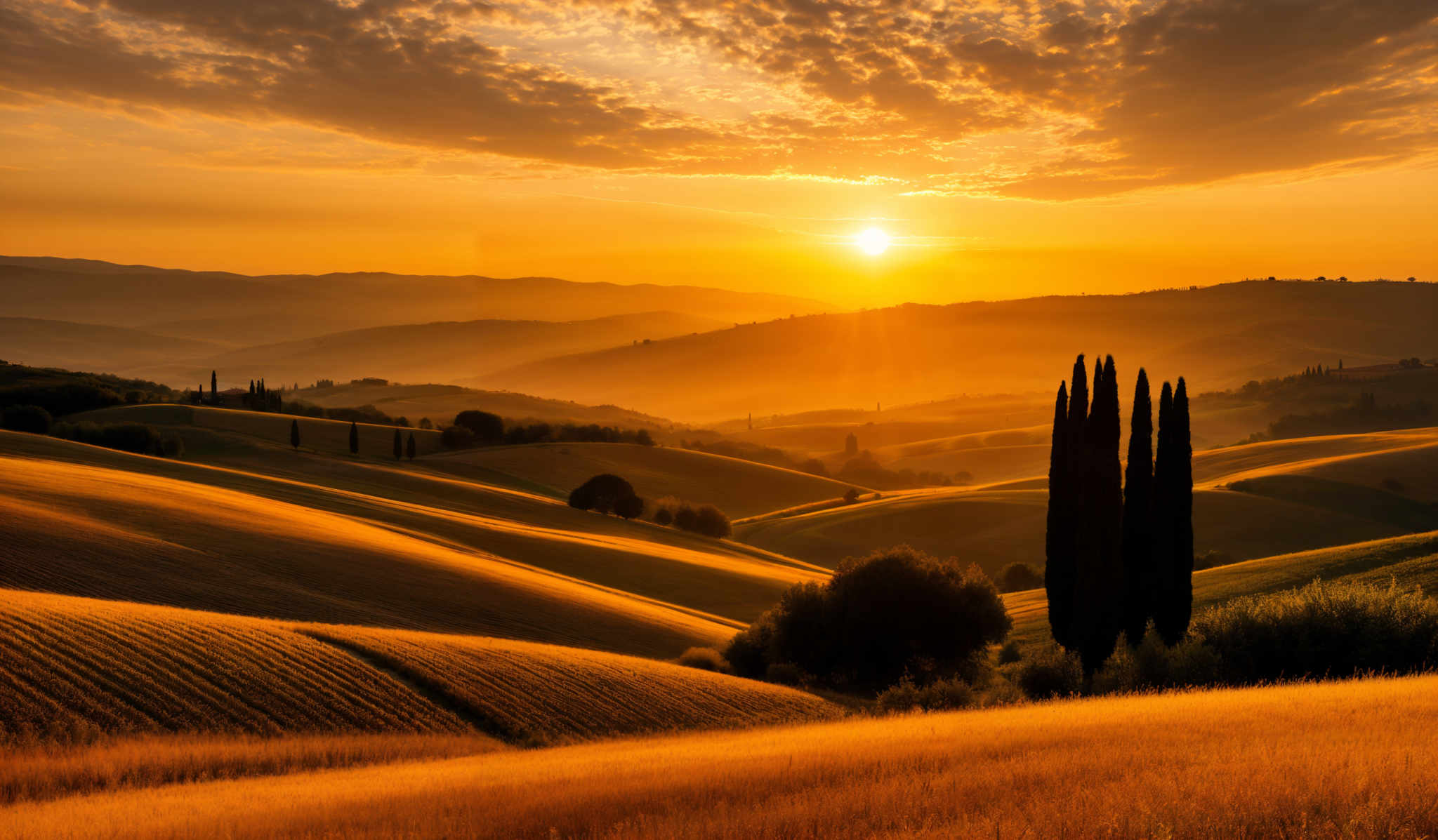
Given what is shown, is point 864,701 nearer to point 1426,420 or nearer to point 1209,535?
point 1209,535

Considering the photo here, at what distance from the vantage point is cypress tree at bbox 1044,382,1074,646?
125ft

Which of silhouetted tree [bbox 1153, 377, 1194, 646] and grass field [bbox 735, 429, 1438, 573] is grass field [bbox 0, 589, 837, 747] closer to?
silhouetted tree [bbox 1153, 377, 1194, 646]

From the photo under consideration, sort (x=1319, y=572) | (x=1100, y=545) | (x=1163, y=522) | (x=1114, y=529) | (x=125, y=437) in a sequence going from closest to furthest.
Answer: (x=1100, y=545) < (x=1114, y=529) < (x=1163, y=522) < (x=1319, y=572) < (x=125, y=437)

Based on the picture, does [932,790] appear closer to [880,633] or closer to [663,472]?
[880,633]

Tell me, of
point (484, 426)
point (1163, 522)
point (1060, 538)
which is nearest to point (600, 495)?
point (484, 426)

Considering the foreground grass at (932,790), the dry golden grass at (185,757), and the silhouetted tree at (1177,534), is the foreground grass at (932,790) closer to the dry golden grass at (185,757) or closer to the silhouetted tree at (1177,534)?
the dry golden grass at (185,757)

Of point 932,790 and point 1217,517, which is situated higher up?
point 932,790

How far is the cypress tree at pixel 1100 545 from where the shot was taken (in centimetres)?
3569

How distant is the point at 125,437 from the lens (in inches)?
3292

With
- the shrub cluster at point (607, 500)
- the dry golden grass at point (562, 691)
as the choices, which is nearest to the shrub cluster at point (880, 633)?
the dry golden grass at point (562, 691)

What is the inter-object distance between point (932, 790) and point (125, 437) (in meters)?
86.3

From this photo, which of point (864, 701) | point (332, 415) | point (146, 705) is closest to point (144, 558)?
point (146, 705)

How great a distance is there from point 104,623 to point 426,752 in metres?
9.01

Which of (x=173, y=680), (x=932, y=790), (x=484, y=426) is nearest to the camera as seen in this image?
(x=932, y=790)
